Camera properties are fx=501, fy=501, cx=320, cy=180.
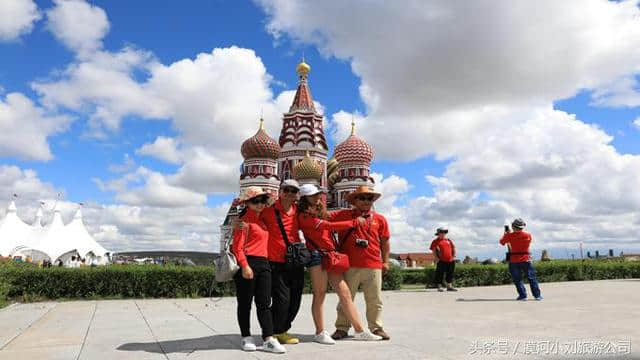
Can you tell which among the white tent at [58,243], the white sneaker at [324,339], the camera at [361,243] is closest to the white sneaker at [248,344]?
the white sneaker at [324,339]

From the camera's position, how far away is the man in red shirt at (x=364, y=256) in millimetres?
5906

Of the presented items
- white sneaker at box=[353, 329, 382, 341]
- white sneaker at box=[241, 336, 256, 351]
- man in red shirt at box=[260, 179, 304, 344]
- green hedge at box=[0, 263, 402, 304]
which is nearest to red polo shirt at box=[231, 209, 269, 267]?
man in red shirt at box=[260, 179, 304, 344]

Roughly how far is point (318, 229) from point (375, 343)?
1.40m

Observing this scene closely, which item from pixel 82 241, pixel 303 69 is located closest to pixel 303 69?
pixel 303 69

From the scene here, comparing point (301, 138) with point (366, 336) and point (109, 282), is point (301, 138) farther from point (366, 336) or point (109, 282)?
point (366, 336)

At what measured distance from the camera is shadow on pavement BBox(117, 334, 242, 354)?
5293mm

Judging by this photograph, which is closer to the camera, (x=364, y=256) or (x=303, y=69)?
(x=364, y=256)

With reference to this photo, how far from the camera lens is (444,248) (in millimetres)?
Result: 13484

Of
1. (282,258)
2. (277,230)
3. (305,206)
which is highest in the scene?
(305,206)

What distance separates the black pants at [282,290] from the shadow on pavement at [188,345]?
395 millimetres

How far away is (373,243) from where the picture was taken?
239 inches

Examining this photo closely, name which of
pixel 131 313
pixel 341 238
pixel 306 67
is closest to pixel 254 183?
pixel 306 67

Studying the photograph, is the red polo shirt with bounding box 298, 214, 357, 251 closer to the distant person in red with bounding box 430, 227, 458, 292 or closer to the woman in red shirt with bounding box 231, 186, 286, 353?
the woman in red shirt with bounding box 231, 186, 286, 353

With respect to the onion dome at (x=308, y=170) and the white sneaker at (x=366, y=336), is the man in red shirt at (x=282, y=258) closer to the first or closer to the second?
the white sneaker at (x=366, y=336)
